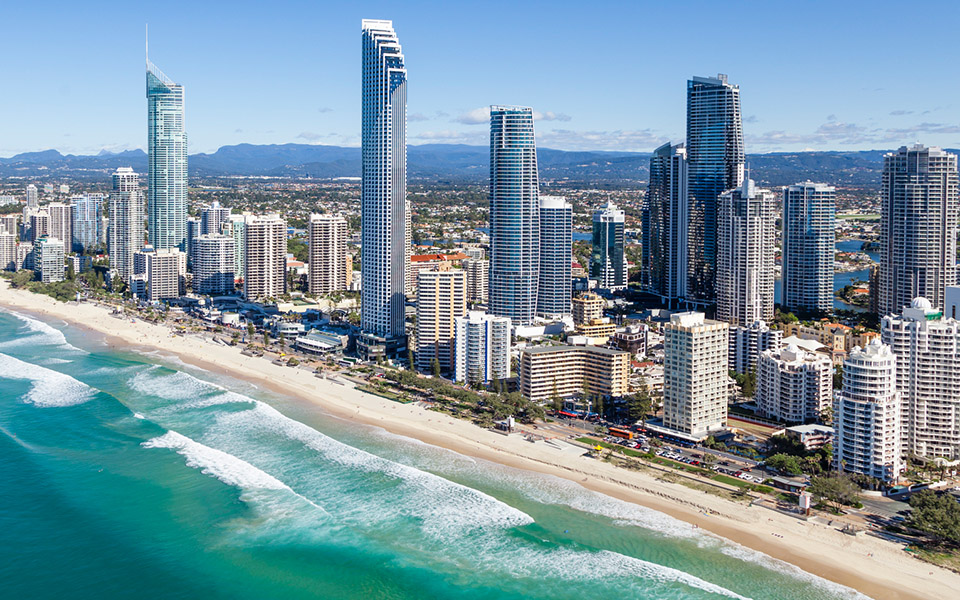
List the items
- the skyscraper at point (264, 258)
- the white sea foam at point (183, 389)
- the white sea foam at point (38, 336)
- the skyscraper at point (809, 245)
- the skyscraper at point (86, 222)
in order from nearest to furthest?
the white sea foam at point (183, 389) < the white sea foam at point (38, 336) < the skyscraper at point (809, 245) < the skyscraper at point (264, 258) < the skyscraper at point (86, 222)

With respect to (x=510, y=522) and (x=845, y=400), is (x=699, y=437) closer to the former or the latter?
(x=845, y=400)

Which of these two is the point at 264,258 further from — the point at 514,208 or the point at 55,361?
the point at 514,208

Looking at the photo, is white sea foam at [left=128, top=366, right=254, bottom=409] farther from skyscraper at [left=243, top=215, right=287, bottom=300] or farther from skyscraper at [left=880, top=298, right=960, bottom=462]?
skyscraper at [left=880, top=298, right=960, bottom=462]

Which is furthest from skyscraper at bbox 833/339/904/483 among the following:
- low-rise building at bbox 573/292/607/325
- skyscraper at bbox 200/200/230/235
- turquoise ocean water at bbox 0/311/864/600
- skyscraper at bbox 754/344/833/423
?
skyscraper at bbox 200/200/230/235

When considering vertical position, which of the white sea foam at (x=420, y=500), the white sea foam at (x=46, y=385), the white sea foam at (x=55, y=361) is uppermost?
the white sea foam at (x=55, y=361)

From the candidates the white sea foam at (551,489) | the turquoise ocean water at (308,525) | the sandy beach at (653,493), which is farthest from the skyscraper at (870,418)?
the white sea foam at (551,489)

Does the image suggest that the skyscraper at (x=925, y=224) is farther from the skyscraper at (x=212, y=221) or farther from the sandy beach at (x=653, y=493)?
the skyscraper at (x=212, y=221)
